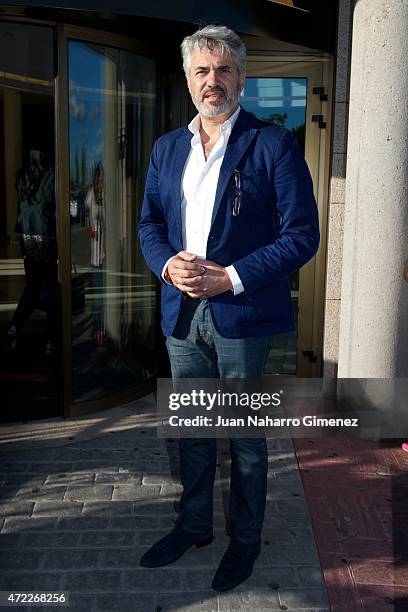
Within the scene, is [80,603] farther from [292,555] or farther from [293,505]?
[293,505]

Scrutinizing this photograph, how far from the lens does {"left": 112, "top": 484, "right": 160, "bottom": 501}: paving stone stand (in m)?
3.77

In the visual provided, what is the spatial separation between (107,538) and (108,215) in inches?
105

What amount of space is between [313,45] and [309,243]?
2.90 meters

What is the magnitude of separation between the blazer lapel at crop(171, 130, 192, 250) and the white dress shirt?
0.06 feet

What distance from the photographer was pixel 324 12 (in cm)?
508

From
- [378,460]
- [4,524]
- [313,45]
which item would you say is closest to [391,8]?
[313,45]

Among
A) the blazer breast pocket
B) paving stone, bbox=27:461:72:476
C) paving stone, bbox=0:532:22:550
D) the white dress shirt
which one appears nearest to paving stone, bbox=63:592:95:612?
paving stone, bbox=0:532:22:550

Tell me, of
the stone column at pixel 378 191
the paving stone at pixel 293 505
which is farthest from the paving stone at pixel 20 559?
the stone column at pixel 378 191

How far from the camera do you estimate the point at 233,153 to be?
2.79 m

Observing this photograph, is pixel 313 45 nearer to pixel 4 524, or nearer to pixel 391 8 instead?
pixel 391 8

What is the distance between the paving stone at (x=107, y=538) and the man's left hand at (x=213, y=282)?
1364mm

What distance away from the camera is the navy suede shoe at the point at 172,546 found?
3086 millimetres

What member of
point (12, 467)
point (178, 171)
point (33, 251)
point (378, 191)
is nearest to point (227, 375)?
point (178, 171)

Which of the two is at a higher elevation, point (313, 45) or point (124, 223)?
point (313, 45)
